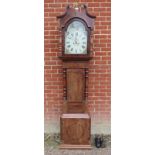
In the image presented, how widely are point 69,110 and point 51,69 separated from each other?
0.59m

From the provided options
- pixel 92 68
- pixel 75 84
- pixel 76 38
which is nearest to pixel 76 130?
pixel 75 84

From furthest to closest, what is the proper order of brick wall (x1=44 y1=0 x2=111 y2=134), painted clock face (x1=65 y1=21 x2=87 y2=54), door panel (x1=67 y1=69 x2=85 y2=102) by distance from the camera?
brick wall (x1=44 y1=0 x2=111 y2=134) → door panel (x1=67 y1=69 x2=85 y2=102) → painted clock face (x1=65 y1=21 x2=87 y2=54)

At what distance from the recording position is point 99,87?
173 inches

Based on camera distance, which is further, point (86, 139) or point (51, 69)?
point (51, 69)

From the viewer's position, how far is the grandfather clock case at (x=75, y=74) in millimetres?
3980

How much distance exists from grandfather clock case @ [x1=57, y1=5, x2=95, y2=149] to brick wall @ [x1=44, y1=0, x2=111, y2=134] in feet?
0.72

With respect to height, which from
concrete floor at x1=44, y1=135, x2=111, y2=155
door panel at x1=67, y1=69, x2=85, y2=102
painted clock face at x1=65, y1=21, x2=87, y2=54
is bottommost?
concrete floor at x1=44, y1=135, x2=111, y2=155

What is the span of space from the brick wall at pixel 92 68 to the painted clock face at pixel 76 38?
1.21 feet

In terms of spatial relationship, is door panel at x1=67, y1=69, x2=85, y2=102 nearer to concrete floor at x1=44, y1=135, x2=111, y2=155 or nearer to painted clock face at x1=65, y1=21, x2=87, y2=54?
painted clock face at x1=65, y1=21, x2=87, y2=54

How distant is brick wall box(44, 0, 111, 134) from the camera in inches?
169

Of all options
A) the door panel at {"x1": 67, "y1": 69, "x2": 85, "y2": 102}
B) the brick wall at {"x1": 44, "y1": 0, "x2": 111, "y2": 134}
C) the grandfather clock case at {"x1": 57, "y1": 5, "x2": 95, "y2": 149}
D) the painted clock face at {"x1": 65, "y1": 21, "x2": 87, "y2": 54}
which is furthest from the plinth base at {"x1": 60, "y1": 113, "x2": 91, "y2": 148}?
the painted clock face at {"x1": 65, "y1": 21, "x2": 87, "y2": 54}

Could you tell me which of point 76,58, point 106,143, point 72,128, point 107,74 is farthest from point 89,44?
point 106,143

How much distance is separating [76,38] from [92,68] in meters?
0.55

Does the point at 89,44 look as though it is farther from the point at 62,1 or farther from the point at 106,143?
the point at 106,143
